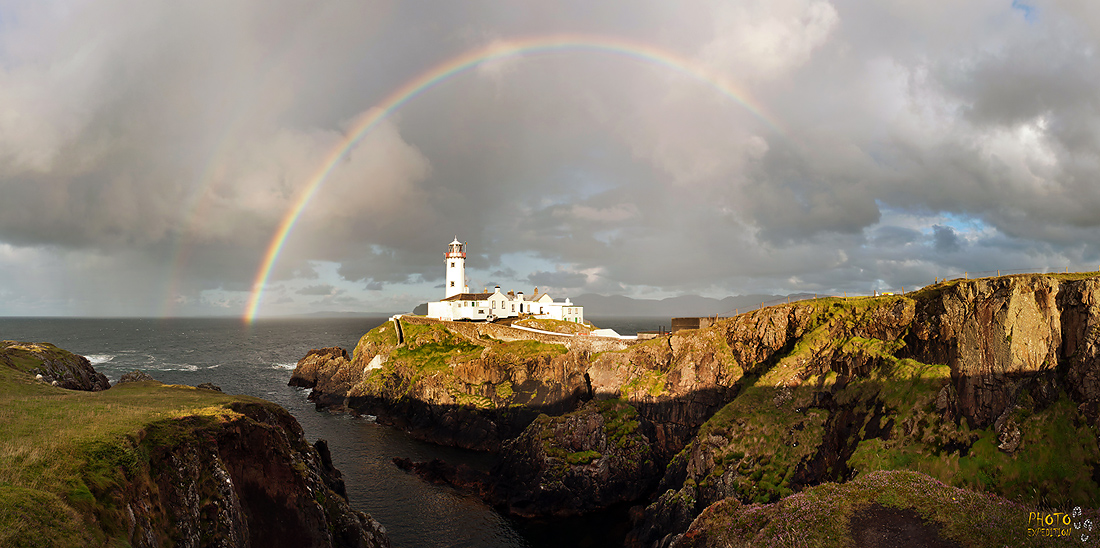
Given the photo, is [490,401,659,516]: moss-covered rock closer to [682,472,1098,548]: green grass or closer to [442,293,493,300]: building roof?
[682,472,1098,548]: green grass

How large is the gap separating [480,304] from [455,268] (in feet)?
48.7

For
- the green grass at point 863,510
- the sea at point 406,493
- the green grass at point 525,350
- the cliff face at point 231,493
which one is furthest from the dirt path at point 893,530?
the green grass at point 525,350

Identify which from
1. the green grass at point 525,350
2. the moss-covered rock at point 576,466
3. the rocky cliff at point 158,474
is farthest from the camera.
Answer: the green grass at point 525,350

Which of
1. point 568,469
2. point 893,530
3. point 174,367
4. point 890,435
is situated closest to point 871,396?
point 890,435

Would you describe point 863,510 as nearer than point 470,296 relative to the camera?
Yes

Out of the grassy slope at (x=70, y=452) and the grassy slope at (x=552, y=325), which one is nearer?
the grassy slope at (x=70, y=452)

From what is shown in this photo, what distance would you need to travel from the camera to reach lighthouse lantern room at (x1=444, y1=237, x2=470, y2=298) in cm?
10775

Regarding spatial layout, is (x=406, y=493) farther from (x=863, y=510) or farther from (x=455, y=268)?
(x=455, y=268)

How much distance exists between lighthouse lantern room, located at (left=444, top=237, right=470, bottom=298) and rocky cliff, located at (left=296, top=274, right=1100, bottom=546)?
2065 inches

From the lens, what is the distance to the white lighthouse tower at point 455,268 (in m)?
108

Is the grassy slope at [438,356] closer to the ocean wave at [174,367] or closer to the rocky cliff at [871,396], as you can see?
the rocky cliff at [871,396]

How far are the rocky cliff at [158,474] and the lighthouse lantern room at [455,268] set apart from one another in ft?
253

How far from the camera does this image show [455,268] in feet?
355

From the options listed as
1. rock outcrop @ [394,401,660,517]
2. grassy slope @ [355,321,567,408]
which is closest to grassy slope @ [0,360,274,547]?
rock outcrop @ [394,401,660,517]
